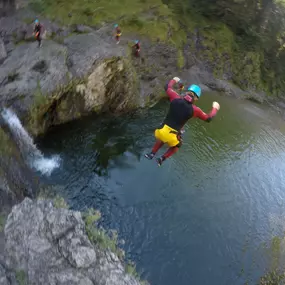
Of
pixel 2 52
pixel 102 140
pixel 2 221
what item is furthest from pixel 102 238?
pixel 2 52

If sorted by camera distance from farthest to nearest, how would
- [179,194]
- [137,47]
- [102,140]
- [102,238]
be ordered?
[137,47] < [102,140] < [179,194] < [102,238]

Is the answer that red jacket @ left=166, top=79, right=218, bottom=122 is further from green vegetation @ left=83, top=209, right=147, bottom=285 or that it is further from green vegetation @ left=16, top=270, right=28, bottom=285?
green vegetation @ left=16, top=270, right=28, bottom=285

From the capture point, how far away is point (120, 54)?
16703 millimetres

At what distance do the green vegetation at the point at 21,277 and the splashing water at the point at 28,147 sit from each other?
639cm

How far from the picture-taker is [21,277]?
5.29 metres

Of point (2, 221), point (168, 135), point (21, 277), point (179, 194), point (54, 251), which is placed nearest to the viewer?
point (21, 277)

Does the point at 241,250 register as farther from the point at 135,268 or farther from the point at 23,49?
the point at 23,49

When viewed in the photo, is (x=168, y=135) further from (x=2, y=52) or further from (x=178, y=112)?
(x=2, y=52)

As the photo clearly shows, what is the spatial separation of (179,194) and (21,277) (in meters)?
8.07

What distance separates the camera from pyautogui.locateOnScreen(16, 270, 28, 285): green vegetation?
524cm

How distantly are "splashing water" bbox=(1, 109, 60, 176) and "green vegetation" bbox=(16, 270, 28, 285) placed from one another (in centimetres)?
639

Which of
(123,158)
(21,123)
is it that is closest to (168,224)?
(123,158)

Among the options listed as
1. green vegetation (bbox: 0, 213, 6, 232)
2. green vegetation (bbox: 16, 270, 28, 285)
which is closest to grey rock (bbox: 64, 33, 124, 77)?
green vegetation (bbox: 0, 213, 6, 232)

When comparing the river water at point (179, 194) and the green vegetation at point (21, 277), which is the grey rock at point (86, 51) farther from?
the green vegetation at point (21, 277)
